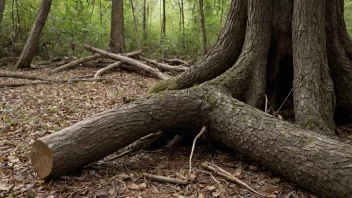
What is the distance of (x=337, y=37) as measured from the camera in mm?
4270

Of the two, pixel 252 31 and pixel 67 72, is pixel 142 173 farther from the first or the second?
pixel 67 72

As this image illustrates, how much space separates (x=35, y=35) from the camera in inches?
389

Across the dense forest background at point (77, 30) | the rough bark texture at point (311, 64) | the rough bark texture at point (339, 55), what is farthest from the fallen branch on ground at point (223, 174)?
the dense forest background at point (77, 30)

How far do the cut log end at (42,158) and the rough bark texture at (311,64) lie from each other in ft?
9.31

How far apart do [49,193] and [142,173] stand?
93cm

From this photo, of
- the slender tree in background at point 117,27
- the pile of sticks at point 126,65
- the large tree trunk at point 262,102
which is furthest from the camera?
the slender tree in background at point 117,27

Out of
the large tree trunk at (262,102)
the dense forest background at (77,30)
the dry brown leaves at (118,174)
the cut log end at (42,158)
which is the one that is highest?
the dense forest background at (77,30)

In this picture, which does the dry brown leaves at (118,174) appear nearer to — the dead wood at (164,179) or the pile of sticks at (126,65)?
the dead wood at (164,179)

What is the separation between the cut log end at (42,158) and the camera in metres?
2.83

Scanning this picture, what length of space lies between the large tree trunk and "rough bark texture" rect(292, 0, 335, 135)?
0.5 inches

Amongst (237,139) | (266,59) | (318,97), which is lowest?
(237,139)

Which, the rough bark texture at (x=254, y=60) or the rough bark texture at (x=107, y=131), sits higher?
the rough bark texture at (x=254, y=60)

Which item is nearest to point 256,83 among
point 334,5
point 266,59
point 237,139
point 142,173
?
point 266,59

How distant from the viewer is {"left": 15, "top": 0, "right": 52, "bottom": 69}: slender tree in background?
31.4 ft
